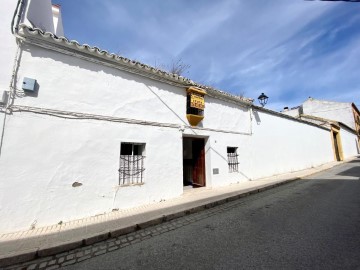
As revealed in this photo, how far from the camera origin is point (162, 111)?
23.4 feet

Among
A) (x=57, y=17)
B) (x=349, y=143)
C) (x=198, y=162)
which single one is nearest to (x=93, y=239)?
(x=198, y=162)

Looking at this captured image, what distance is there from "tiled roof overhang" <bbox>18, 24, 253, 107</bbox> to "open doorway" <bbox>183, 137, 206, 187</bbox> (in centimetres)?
267

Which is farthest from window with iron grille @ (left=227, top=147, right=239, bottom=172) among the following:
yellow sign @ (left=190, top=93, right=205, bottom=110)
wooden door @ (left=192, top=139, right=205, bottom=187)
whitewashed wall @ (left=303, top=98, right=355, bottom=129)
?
whitewashed wall @ (left=303, top=98, right=355, bottom=129)

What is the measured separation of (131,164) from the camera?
630cm

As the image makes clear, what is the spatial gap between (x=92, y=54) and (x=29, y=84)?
5.85 ft

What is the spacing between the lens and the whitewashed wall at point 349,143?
27891 mm

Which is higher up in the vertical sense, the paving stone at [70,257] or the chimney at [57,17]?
the chimney at [57,17]

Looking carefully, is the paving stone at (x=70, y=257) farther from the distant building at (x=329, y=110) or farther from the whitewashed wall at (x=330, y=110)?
the whitewashed wall at (x=330, y=110)

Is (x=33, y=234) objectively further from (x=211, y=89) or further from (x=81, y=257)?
(x=211, y=89)

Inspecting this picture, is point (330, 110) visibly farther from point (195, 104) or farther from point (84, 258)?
point (84, 258)

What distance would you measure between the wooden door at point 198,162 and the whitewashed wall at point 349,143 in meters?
27.2

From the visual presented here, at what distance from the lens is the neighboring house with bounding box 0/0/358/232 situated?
14.7 feet

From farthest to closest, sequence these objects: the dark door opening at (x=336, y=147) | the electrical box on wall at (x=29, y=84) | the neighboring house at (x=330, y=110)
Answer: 1. the neighboring house at (x=330, y=110)
2. the dark door opening at (x=336, y=147)
3. the electrical box on wall at (x=29, y=84)

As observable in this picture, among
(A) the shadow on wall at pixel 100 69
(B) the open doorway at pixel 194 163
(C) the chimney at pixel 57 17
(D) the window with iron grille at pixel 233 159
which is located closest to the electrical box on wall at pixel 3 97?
(A) the shadow on wall at pixel 100 69
